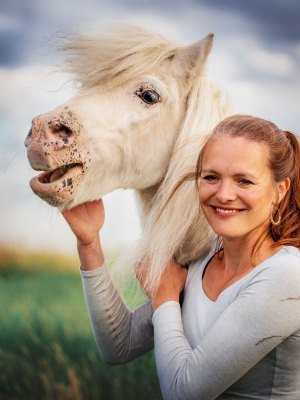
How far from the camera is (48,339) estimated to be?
134cm

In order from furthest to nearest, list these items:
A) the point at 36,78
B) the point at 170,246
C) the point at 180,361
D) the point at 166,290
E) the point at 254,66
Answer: the point at 254,66 → the point at 36,78 → the point at 170,246 → the point at 166,290 → the point at 180,361

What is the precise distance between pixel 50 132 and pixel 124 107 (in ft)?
0.63

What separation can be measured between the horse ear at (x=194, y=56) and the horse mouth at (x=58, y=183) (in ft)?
0.98

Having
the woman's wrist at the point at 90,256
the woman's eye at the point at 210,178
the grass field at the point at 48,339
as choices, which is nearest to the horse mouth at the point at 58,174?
the woman's wrist at the point at 90,256

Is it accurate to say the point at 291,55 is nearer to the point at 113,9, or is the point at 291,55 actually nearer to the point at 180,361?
the point at 113,9

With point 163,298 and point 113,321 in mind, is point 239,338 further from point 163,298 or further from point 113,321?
point 113,321

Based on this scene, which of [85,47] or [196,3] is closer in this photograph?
[85,47]

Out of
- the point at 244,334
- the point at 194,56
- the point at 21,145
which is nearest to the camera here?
the point at 244,334

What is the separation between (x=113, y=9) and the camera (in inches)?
52.2

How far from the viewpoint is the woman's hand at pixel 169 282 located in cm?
90

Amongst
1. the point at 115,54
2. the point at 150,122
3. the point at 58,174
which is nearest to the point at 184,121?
the point at 150,122

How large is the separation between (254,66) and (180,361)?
0.88 m

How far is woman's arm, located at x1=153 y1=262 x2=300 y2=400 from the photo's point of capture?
712mm

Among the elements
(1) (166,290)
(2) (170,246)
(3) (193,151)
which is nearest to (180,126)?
(3) (193,151)
